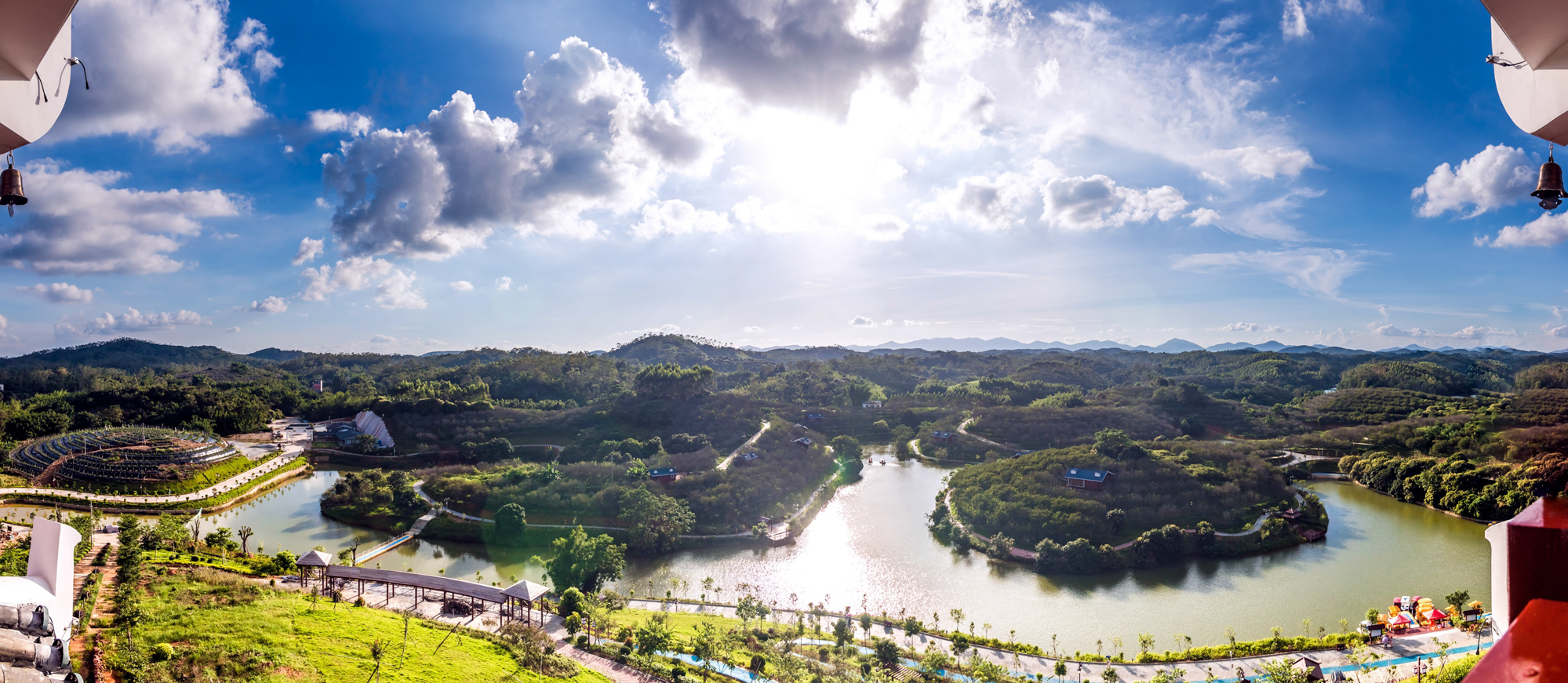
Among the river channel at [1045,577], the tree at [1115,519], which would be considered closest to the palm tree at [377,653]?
the river channel at [1045,577]

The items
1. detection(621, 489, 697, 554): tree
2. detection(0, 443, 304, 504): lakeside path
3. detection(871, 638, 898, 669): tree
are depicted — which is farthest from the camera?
detection(0, 443, 304, 504): lakeside path

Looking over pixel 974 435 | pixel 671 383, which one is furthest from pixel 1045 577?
pixel 671 383

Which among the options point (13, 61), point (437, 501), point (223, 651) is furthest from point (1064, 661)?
point (437, 501)

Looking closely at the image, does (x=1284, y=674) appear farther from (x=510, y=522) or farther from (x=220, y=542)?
(x=220, y=542)

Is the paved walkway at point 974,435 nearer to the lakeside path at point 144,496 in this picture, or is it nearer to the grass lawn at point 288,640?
the grass lawn at point 288,640

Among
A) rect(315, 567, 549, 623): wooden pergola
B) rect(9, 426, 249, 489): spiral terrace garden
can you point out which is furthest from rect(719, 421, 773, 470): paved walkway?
rect(9, 426, 249, 489): spiral terrace garden

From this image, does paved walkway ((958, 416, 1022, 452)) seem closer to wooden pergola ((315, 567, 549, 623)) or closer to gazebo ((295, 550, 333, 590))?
wooden pergola ((315, 567, 549, 623))

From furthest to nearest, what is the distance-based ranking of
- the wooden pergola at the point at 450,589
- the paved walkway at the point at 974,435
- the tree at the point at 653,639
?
the paved walkway at the point at 974,435
the wooden pergola at the point at 450,589
the tree at the point at 653,639
